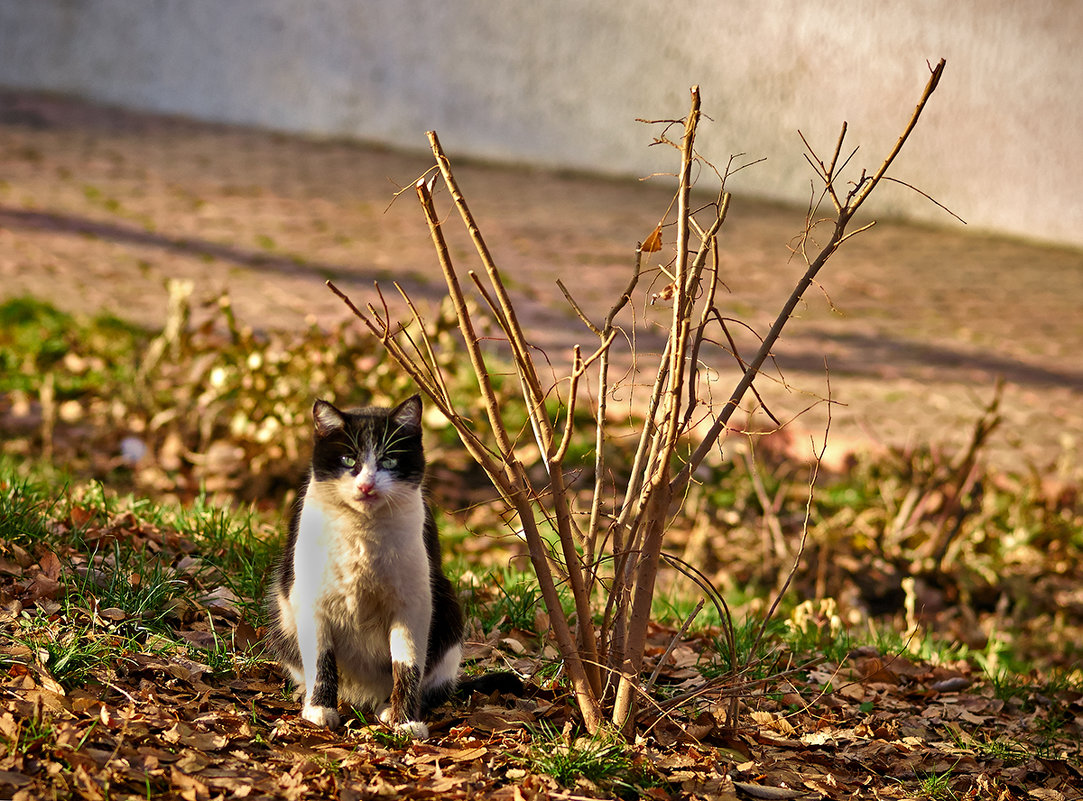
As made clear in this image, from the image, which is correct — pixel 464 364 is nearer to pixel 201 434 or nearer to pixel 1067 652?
pixel 201 434

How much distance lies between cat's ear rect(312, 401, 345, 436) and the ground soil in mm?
3530

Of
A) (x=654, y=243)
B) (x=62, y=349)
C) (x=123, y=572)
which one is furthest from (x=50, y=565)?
(x=62, y=349)

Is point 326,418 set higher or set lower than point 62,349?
higher

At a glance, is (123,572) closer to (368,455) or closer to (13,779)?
(13,779)

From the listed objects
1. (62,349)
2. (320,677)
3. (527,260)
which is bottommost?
(320,677)

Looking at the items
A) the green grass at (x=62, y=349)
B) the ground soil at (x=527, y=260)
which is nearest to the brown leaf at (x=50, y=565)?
the green grass at (x=62, y=349)

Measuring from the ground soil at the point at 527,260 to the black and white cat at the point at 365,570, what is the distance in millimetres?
3502

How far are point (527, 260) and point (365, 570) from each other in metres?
7.17

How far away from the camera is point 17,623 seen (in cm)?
257

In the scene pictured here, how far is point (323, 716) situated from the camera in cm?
231

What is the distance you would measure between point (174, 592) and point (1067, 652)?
3552mm

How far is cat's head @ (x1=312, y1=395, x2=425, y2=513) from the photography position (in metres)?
2.22

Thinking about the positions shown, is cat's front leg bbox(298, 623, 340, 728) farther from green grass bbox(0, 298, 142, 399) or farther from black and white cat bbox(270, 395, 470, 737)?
green grass bbox(0, 298, 142, 399)

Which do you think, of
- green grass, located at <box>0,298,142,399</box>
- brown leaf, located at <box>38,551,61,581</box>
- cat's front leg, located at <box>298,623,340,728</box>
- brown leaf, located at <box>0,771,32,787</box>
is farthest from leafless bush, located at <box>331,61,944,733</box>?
green grass, located at <box>0,298,142,399</box>
